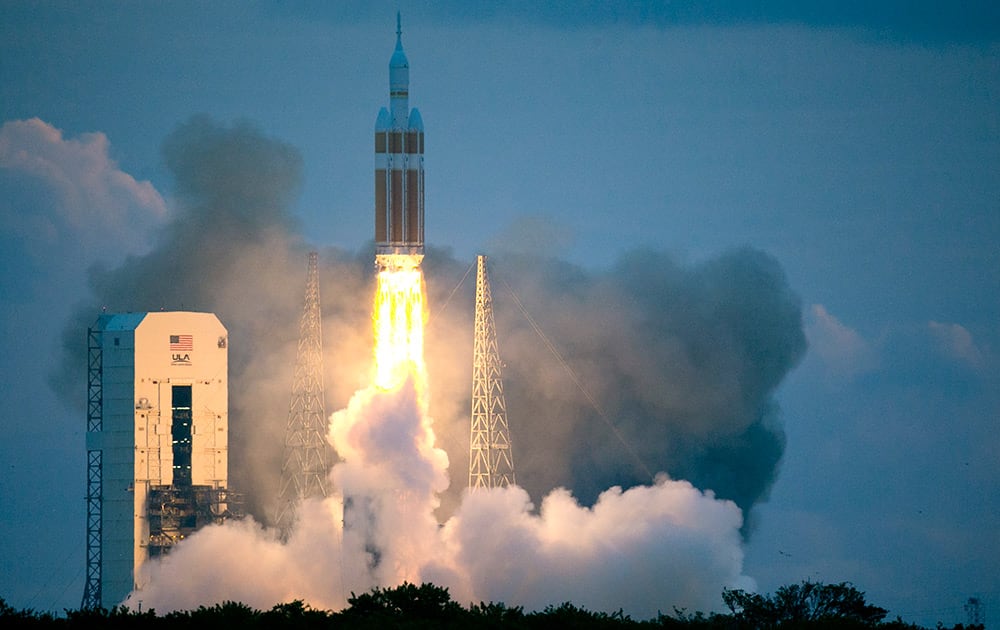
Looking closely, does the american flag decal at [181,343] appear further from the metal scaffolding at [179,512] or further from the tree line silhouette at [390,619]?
the tree line silhouette at [390,619]

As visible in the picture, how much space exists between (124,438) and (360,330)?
10.0 metres

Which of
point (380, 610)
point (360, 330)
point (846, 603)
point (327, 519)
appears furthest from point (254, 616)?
point (360, 330)

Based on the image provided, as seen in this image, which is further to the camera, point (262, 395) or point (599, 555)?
point (262, 395)

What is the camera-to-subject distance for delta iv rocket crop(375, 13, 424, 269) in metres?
86.9

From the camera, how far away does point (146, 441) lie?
9319cm

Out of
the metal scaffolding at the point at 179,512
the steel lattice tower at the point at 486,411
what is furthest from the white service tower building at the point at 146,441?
the steel lattice tower at the point at 486,411

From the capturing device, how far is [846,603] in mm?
78688

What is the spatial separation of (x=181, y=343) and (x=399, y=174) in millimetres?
11889

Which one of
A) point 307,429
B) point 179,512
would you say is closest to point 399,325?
point 307,429

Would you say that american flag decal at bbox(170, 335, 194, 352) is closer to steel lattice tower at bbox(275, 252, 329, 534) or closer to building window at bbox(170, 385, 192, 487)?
building window at bbox(170, 385, 192, 487)

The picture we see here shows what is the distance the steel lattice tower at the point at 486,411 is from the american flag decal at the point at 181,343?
33.2ft

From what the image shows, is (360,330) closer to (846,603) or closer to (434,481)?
(434,481)

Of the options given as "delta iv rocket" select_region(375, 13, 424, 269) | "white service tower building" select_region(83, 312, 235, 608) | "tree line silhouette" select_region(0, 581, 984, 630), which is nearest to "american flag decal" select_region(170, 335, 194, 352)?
"white service tower building" select_region(83, 312, 235, 608)

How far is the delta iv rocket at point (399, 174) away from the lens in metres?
86.9
